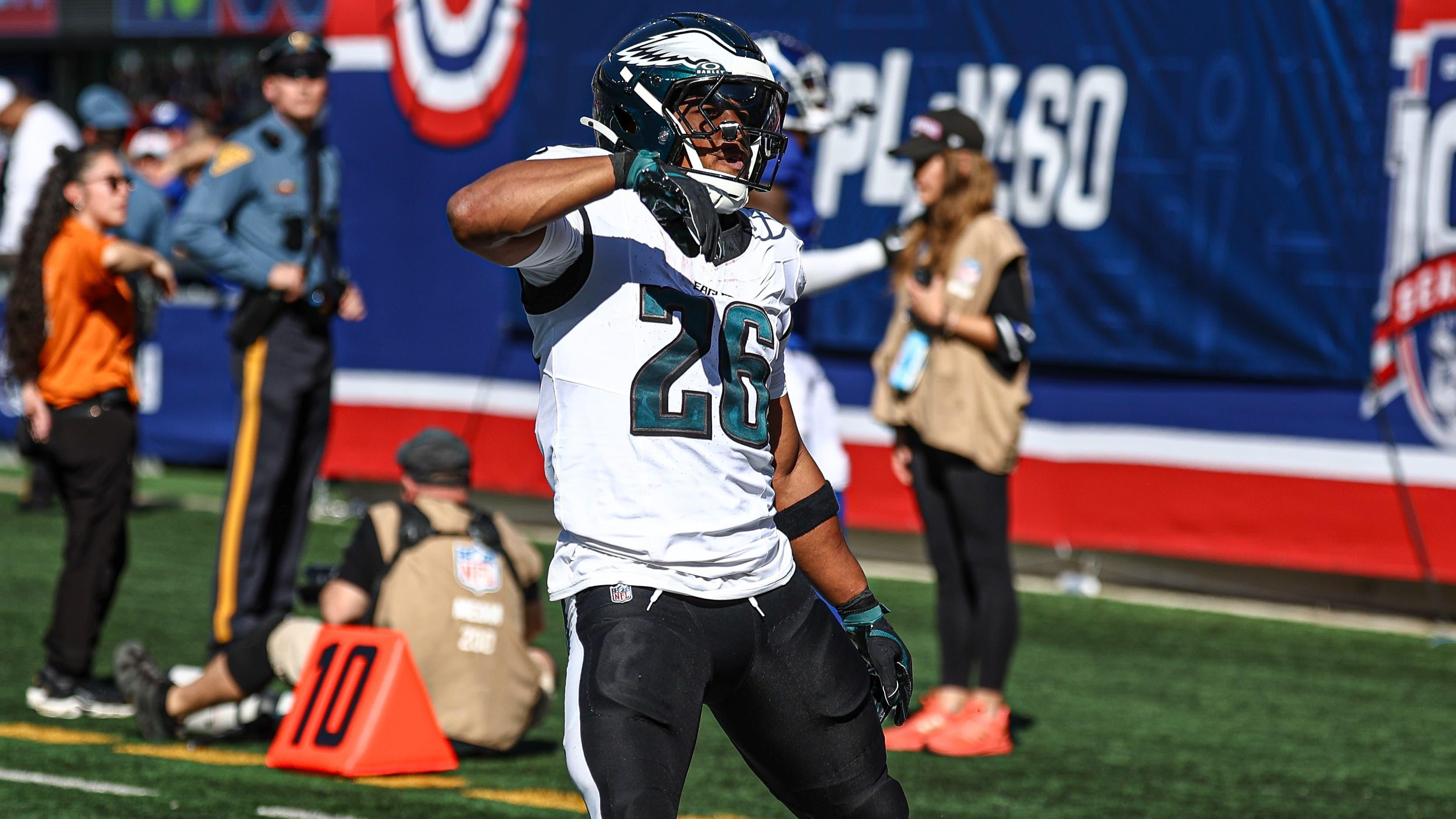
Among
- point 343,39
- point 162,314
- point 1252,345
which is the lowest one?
point 162,314

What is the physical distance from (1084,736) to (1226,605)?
3.28 meters

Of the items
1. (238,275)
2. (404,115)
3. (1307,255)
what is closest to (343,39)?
(404,115)

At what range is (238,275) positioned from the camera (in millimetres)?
7297

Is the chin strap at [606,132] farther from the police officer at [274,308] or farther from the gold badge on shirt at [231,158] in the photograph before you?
the gold badge on shirt at [231,158]

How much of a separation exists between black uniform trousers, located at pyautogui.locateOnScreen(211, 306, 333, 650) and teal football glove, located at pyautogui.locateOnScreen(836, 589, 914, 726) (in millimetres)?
4029

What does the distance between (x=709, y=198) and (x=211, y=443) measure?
36.9 ft

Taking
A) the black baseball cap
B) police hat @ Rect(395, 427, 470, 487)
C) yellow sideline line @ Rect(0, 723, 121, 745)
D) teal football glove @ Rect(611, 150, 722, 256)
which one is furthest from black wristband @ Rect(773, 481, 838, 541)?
yellow sideline line @ Rect(0, 723, 121, 745)

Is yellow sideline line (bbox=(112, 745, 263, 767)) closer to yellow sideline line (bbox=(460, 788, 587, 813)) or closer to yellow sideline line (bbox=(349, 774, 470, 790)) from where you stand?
yellow sideline line (bbox=(349, 774, 470, 790))

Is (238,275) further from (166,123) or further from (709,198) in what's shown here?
(166,123)

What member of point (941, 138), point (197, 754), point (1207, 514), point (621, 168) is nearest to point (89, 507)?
point (197, 754)

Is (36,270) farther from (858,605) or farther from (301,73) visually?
(858,605)

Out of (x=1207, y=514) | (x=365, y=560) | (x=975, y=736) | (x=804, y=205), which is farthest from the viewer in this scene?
(x=1207, y=514)

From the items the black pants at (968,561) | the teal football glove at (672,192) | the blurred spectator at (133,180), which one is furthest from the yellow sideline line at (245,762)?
the blurred spectator at (133,180)

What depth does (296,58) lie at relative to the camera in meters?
7.33
